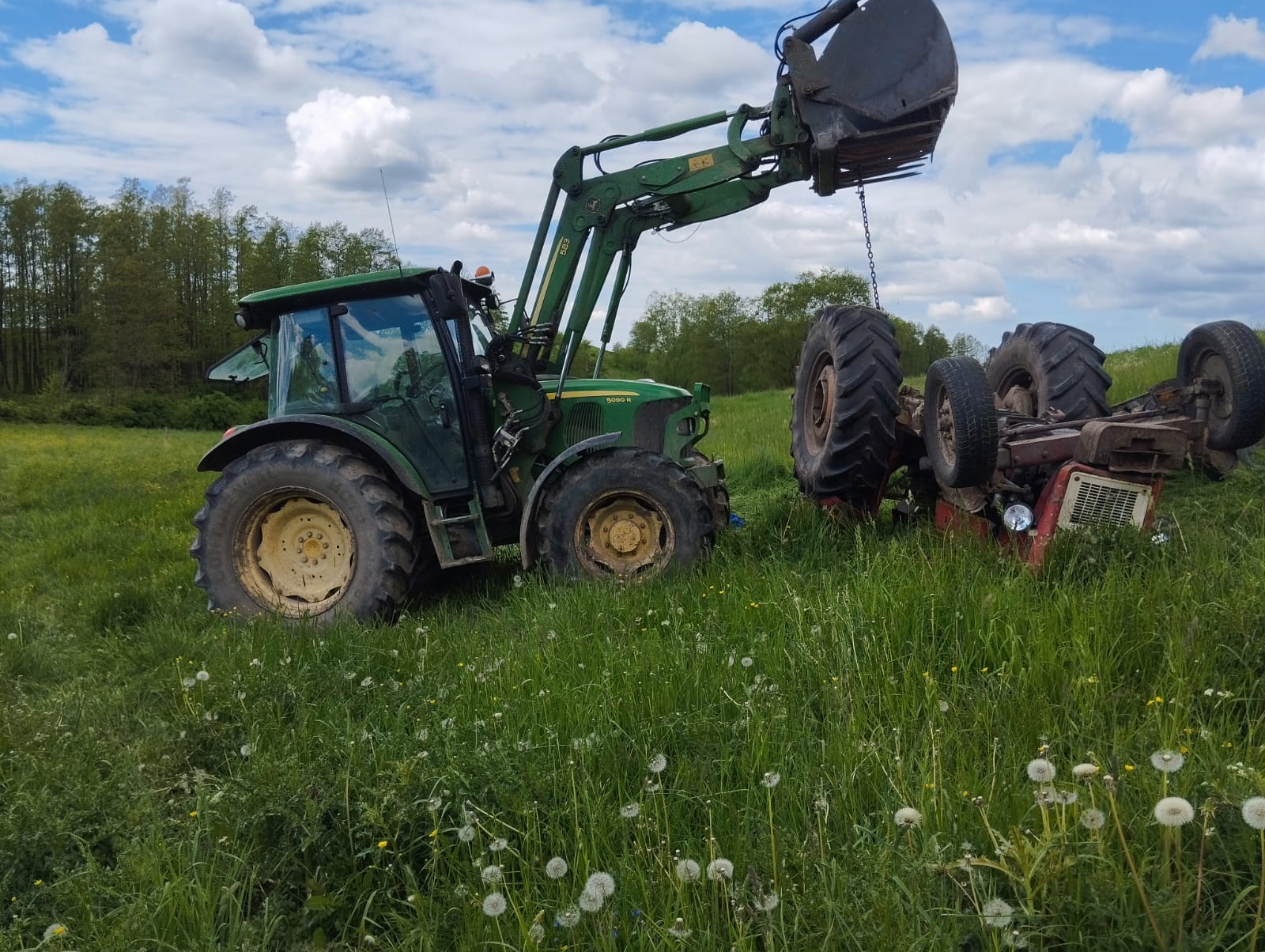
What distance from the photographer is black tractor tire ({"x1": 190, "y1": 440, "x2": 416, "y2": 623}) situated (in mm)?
5434

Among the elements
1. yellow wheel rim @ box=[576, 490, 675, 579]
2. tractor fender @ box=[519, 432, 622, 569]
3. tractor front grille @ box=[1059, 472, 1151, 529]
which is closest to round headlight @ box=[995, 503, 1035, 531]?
tractor front grille @ box=[1059, 472, 1151, 529]

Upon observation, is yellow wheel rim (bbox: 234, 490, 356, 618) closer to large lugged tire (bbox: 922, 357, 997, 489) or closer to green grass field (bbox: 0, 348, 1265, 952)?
green grass field (bbox: 0, 348, 1265, 952)

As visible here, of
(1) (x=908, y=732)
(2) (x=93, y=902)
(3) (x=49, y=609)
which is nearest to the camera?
(2) (x=93, y=902)

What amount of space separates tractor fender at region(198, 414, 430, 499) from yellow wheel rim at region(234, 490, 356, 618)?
1.36 ft

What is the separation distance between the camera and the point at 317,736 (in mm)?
3211

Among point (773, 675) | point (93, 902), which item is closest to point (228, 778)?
point (93, 902)

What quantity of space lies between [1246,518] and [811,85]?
152 inches

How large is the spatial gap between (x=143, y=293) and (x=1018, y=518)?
5131cm

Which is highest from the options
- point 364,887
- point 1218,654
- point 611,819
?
point 1218,654

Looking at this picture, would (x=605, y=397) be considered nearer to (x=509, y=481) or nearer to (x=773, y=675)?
(x=509, y=481)

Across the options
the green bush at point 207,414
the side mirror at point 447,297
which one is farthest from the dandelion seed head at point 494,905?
the green bush at point 207,414

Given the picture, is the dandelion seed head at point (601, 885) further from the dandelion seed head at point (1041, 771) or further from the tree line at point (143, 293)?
the tree line at point (143, 293)

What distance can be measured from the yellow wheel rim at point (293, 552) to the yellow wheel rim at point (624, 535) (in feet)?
5.05

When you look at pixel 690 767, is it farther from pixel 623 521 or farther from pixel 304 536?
pixel 304 536
